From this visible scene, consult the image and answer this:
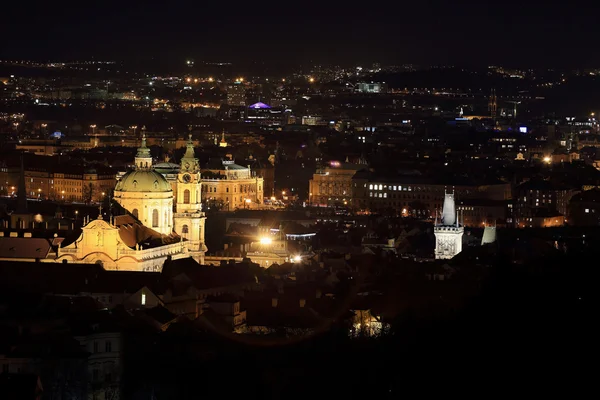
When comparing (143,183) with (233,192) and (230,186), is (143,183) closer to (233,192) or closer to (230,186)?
(233,192)

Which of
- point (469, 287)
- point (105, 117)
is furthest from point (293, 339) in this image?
point (105, 117)

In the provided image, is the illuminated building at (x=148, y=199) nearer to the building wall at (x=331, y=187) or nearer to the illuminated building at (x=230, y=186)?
the illuminated building at (x=230, y=186)

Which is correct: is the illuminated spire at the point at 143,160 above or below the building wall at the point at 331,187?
above

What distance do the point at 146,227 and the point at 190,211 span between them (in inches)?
169

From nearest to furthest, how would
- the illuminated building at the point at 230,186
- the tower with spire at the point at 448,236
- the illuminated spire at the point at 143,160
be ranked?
the illuminated spire at the point at 143,160 < the tower with spire at the point at 448,236 < the illuminated building at the point at 230,186

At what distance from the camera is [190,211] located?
5734 cm

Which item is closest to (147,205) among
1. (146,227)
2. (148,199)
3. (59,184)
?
(148,199)

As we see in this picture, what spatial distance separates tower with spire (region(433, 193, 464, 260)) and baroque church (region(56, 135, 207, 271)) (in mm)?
6677

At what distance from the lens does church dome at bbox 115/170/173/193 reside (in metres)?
54.2

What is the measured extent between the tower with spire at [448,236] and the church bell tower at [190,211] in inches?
256

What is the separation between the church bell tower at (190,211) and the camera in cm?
5619

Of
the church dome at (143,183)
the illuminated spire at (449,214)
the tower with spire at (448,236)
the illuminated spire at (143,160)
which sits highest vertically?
the illuminated spire at (143,160)

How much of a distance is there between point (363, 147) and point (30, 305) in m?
88.4

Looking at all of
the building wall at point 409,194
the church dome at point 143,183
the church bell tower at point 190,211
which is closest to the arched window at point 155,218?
the church dome at point 143,183
